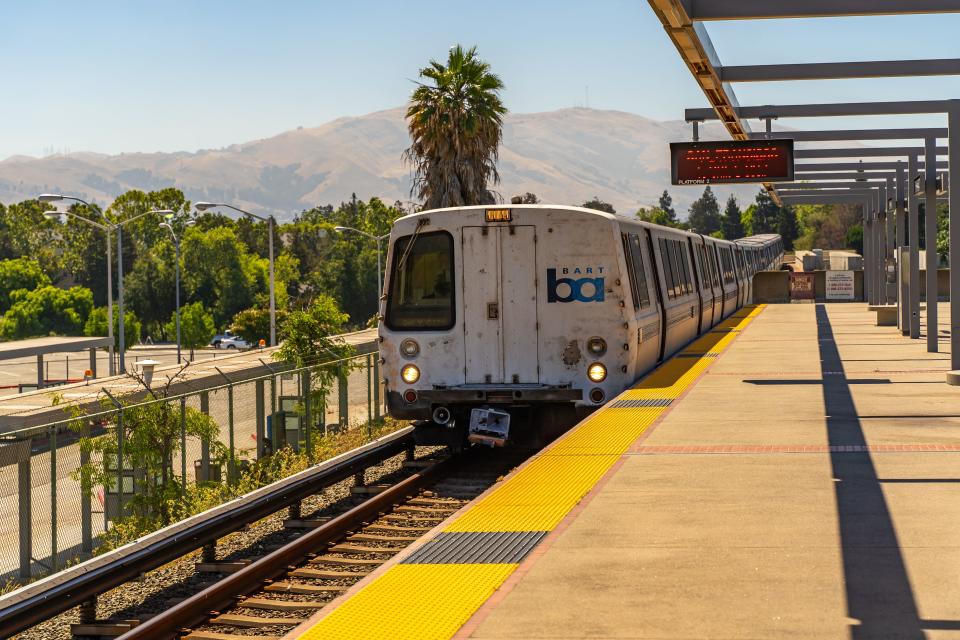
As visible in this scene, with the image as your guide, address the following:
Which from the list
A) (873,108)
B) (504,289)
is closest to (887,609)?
(504,289)

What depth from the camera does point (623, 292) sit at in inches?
604

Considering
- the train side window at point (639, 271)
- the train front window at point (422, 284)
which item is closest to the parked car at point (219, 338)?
the train side window at point (639, 271)

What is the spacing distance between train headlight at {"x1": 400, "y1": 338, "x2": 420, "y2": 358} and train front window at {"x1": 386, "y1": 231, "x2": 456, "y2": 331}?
0.18m

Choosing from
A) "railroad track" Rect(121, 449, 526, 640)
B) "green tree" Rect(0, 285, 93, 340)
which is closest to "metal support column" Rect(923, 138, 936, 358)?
"railroad track" Rect(121, 449, 526, 640)

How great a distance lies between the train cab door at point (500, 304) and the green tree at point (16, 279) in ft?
427

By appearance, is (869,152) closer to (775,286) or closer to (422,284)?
(422,284)

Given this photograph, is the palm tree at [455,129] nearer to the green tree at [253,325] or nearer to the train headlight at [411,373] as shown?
the train headlight at [411,373]

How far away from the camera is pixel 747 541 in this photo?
8.48m

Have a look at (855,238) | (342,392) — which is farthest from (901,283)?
(855,238)

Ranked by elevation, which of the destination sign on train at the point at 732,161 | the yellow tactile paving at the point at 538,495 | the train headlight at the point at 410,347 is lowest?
the yellow tactile paving at the point at 538,495

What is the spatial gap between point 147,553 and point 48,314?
118873mm

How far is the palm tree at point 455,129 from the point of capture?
40.0 m

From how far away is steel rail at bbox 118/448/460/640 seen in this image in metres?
9.12

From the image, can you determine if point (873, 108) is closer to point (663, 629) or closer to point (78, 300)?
point (663, 629)
